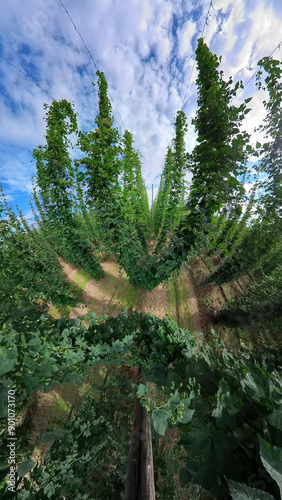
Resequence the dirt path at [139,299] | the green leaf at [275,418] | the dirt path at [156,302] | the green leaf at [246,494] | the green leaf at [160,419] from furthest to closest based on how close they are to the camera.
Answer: the dirt path at [156,302]
the dirt path at [139,299]
the green leaf at [160,419]
the green leaf at [275,418]
the green leaf at [246,494]

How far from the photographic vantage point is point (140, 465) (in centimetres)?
144

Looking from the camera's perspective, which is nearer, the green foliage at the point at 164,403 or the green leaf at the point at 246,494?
the green leaf at the point at 246,494

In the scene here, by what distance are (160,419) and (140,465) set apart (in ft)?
2.80

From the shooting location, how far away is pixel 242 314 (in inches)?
205

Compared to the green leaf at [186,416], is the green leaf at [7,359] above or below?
above

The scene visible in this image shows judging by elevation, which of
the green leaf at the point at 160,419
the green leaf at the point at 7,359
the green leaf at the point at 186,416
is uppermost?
the green leaf at the point at 7,359

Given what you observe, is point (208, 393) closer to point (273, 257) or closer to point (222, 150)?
point (222, 150)

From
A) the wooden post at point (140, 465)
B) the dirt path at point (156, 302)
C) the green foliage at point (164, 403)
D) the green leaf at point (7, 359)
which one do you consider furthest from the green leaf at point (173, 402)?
the dirt path at point (156, 302)

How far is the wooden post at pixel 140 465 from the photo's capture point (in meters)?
1.28

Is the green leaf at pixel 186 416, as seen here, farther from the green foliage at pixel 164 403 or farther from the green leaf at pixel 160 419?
the green leaf at pixel 160 419

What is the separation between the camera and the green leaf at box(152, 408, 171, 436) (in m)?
1.12

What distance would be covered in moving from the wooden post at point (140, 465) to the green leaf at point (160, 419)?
0.75 m

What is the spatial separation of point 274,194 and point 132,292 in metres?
6.43

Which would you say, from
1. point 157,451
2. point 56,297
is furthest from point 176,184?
point 157,451
